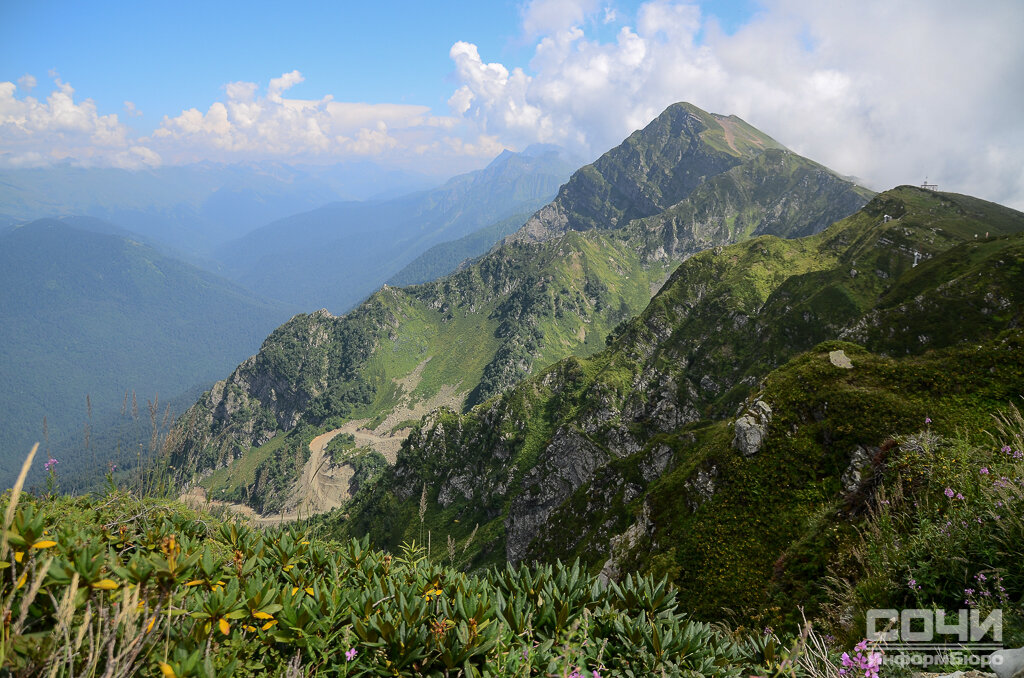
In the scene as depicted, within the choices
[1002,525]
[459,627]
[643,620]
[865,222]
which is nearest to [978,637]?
[1002,525]

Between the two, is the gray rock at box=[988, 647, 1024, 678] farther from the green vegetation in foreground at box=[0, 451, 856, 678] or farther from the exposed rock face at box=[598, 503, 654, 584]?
the exposed rock face at box=[598, 503, 654, 584]

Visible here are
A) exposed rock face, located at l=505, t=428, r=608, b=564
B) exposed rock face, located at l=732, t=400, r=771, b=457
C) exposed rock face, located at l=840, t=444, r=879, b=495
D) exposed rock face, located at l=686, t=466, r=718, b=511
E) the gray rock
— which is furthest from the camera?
exposed rock face, located at l=505, t=428, r=608, b=564

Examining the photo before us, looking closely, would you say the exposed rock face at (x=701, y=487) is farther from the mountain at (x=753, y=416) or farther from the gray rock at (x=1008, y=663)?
the gray rock at (x=1008, y=663)

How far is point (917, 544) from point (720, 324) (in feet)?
358

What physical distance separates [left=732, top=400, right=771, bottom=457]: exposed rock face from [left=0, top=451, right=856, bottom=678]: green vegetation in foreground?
687 inches

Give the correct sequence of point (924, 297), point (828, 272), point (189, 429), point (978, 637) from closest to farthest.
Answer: point (978, 637)
point (189, 429)
point (924, 297)
point (828, 272)

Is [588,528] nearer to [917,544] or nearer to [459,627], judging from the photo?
[917,544]

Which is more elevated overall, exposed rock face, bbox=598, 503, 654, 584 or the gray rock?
the gray rock

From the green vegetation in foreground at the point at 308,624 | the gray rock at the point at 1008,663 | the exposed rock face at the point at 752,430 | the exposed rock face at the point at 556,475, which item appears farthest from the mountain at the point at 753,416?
the gray rock at the point at 1008,663

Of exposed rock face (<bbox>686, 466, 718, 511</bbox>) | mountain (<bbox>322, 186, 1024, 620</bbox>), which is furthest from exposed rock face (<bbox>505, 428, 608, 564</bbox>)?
exposed rock face (<bbox>686, 466, 718, 511</bbox>)

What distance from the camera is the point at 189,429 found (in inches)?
496

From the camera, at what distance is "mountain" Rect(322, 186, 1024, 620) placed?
1694 cm

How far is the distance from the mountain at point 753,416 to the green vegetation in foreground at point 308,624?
1.21 metres

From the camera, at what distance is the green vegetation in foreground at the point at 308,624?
409 cm
